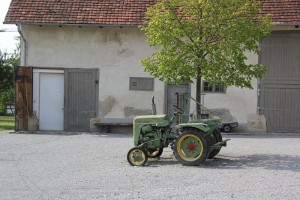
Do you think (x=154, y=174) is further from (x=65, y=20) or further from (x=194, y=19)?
(x=65, y=20)

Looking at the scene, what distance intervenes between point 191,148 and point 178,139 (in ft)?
1.12

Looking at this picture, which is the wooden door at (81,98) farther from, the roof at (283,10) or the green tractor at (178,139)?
the green tractor at (178,139)

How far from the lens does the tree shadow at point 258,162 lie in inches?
423

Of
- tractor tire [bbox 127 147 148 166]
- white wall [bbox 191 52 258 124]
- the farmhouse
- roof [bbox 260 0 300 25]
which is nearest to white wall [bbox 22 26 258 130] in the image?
the farmhouse

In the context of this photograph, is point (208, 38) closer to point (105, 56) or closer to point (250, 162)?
point (250, 162)

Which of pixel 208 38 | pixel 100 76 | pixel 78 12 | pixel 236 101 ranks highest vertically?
pixel 78 12

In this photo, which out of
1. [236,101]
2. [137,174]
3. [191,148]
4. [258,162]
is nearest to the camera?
[137,174]

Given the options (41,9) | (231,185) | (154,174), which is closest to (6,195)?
(154,174)

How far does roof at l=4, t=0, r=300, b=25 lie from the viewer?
62.4ft

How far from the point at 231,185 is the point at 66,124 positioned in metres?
12.1

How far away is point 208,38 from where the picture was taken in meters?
12.2

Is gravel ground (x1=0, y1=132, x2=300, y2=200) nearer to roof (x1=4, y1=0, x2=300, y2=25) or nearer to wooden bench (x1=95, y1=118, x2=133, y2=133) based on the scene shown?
wooden bench (x1=95, y1=118, x2=133, y2=133)

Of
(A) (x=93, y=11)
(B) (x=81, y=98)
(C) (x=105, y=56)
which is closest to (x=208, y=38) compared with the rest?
(C) (x=105, y=56)

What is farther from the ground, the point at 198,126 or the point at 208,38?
the point at 208,38
